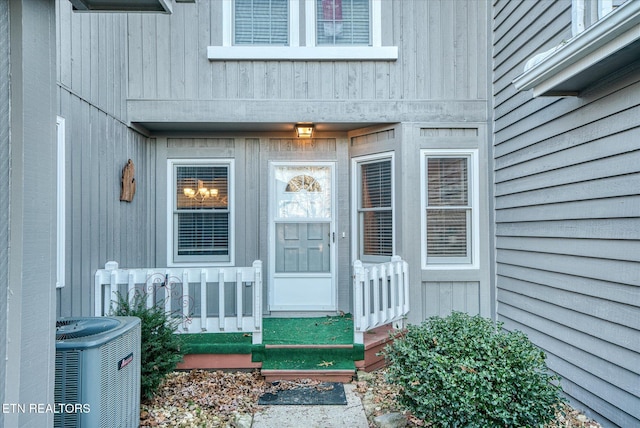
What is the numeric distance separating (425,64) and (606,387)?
139 inches

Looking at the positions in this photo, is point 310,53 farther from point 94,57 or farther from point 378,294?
point 378,294

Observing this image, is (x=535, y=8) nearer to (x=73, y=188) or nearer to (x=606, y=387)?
(x=606, y=387)

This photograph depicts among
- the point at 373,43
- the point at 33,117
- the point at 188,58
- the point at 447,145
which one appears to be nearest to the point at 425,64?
the point at 373,43

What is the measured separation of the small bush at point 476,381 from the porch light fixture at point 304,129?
2.87 m

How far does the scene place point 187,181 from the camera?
17.0ft

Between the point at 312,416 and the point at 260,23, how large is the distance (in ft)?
13.6

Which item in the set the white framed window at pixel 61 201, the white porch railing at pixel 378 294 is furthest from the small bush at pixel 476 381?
the white framed window at pixel 61 201

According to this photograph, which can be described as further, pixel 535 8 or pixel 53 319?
pixel 535 8

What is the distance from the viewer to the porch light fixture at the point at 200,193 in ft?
17.0

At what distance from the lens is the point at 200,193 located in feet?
17.0

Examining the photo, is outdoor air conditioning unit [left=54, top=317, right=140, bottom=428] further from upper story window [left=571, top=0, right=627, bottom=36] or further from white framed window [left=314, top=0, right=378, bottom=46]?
white framed window [left=314, top=0, right=378, bottom=46]

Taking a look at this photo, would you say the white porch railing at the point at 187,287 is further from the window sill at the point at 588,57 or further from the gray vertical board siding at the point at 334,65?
the window sill at the point at 588,57

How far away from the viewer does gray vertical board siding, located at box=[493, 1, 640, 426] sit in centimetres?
266

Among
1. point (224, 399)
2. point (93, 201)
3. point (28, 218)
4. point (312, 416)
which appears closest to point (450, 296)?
point (312, 416)
